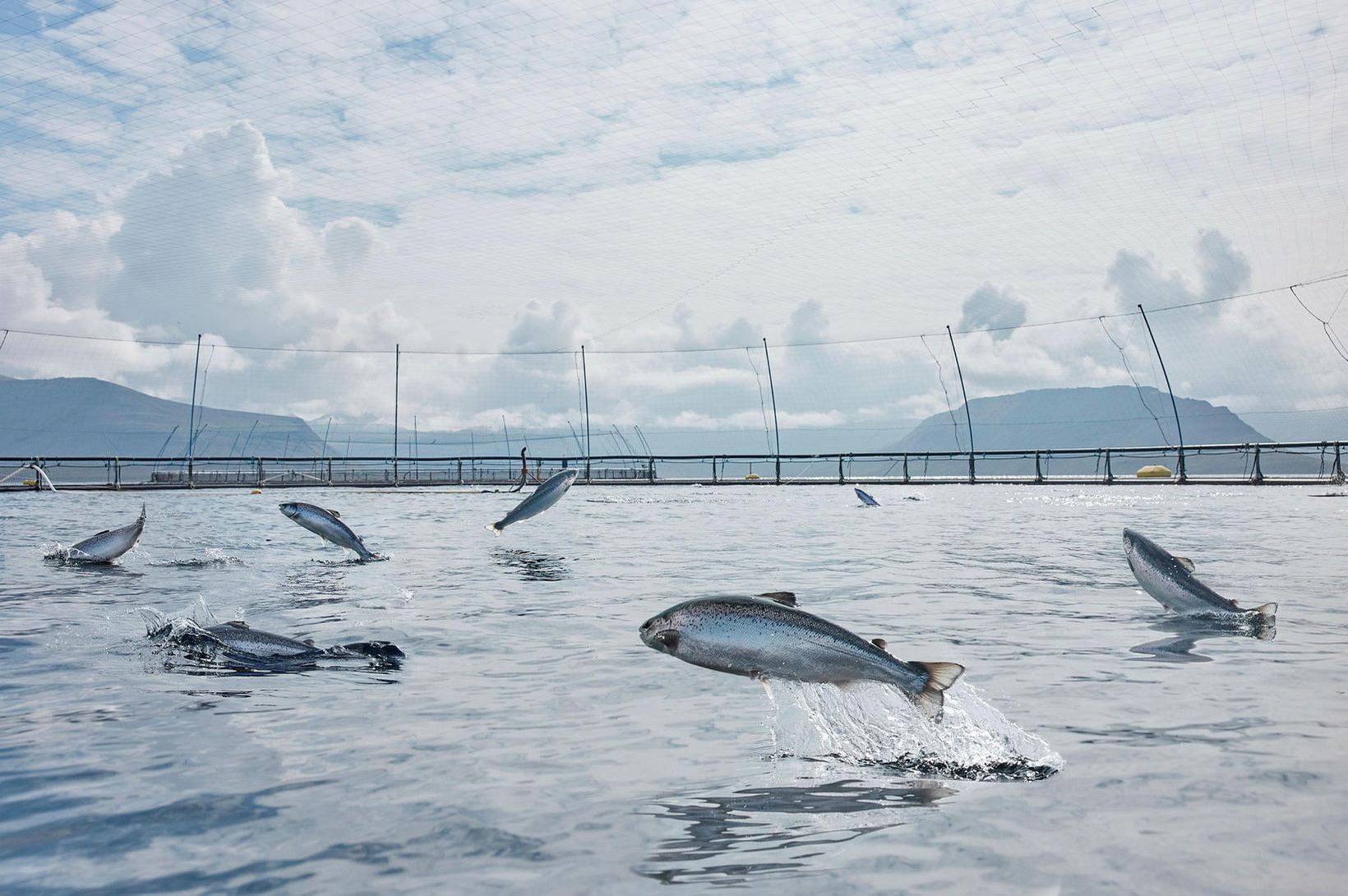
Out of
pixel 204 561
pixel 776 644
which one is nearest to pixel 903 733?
pixel 776 644

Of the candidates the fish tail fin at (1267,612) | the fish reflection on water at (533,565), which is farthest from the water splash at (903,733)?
the fish reflection on water at (533,565)

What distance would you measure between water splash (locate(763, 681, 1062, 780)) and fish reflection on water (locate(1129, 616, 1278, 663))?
1555 millimetres

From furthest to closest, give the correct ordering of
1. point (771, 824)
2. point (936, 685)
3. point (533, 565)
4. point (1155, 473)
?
point (1155, 473) → point (533, 565) → point (936, 685) → point (771, 824)

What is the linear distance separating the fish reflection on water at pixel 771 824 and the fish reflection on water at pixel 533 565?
19.4 feet

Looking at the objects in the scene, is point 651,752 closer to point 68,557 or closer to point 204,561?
point 204,561

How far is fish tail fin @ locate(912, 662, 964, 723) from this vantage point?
3.47 m

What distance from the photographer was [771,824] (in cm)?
288

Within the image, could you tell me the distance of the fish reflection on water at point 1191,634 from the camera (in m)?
5.23

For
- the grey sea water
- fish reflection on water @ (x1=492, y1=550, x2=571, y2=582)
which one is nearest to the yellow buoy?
fish reflection on water @ (x1=492, y1=550, x2=571, y2=582)

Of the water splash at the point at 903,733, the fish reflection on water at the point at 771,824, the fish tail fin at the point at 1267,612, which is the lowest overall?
the fish reflection on water at the point at 771,824

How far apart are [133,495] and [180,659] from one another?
1163 inches

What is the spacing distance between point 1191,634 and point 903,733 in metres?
2.89

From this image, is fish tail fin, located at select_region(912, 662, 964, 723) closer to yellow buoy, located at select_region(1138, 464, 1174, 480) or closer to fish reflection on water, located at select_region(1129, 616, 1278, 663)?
fish reflection on water, located at select_region(1129, 616, 1278, 663)

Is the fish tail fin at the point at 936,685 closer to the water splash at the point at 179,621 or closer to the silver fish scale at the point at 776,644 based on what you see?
the silver fish scale at the point at 776,644
